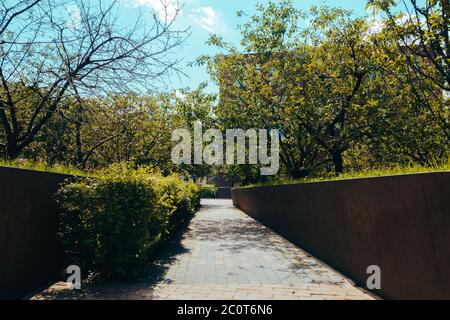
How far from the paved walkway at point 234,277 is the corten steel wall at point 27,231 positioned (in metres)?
0.34

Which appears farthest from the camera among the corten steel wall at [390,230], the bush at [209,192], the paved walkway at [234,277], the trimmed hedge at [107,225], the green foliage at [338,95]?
the bush at [209,192]

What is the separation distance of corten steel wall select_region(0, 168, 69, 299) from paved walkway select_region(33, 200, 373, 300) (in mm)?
344

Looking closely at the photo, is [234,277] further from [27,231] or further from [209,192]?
[209,192]

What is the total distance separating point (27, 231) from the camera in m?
4.49

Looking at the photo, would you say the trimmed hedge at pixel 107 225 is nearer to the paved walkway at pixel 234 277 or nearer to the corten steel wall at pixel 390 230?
the paved walkway at pixel 234 277

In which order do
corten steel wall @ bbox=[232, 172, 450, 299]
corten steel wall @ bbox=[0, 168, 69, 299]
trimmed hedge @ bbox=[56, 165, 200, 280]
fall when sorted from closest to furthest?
corten steel wall @ bbox=[232, 172, 450, 299], corten steel wall @ bbox=[0, 168, 69, 299], trimmed hedge @ bbox=[56, 165, 200, 280]

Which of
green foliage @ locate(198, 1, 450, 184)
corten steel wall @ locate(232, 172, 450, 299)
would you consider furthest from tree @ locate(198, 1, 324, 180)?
corten steel wall @ locate(232, 172, 450, 299)

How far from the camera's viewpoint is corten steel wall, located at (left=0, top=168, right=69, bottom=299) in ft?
13.1

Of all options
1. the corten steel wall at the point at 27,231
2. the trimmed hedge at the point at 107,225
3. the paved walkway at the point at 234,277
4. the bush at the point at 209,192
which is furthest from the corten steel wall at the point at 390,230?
the bush at the point at 209,192

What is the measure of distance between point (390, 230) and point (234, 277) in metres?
2.73

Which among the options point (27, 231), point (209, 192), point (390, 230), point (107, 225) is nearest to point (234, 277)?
point (107, 225)

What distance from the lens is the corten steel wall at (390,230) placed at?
11.3ft

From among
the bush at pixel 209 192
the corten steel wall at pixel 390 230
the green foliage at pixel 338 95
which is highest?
the green foliage at pixel 338 95

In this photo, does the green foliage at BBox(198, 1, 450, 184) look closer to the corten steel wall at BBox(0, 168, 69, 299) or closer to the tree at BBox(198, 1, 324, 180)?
the tree at BBox(198, 1, 324, 180)
